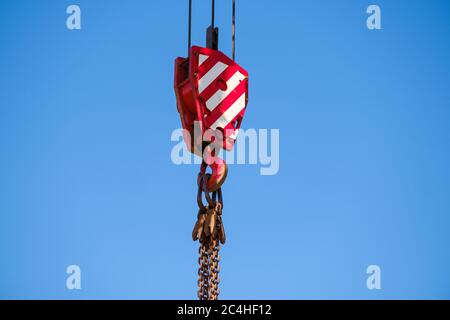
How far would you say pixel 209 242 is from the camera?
350 cm

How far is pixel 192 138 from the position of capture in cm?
374

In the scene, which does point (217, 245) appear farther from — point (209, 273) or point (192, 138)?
point (192, 138)

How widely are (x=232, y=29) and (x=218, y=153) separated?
81 cm

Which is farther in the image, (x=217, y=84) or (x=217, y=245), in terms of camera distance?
(x=217, y=84)

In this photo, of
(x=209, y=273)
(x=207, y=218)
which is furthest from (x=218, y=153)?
(x=209, y=273)

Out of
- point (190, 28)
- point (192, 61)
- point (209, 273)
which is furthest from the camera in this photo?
point (190, 28)

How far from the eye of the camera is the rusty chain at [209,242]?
3.47 meters

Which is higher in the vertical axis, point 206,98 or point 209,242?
point 206,98

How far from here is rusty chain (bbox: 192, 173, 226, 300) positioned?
3.47 meters

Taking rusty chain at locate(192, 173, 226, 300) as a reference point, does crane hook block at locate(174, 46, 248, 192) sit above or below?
above

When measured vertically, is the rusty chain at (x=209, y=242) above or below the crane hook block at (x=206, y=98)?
below

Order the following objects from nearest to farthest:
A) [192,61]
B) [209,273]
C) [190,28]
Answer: [209,273], [192,61], [190,28]
